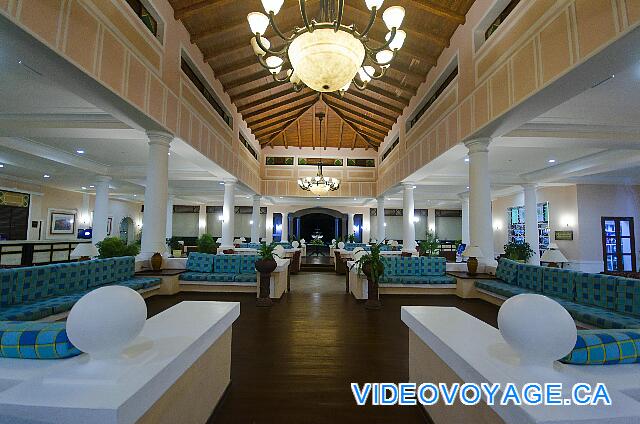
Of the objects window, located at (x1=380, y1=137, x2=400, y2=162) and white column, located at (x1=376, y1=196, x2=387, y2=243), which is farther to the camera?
white column, located at (x1=376, y1=196, x2=387, y2=243)

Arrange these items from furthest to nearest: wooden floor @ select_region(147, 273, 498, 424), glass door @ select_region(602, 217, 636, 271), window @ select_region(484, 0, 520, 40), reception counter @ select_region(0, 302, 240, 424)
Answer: glass door @ select_region(602, 217, 636, 271) < window @ select_region(484, 0, 520, 40) < wooden floor @ select_region(147, 273, 498, 424) < reception counter @ select_region(0, 302, 240, 424)

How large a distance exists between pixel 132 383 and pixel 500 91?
5423 mm

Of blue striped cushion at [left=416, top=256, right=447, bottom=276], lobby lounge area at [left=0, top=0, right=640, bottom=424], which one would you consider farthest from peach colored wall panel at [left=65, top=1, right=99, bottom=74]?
blue striped cushion at [left=416, top=256, right=447, bottom=276]

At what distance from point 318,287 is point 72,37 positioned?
5.93 metres

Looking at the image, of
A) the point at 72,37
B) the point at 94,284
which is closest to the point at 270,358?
the point at 94,284

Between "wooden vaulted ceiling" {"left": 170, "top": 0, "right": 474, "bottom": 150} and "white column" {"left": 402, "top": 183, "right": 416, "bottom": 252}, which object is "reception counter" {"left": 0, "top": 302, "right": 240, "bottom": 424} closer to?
"wooden vaulted ceiling" {"left": 170, "top": 0, "right": 474, "bottom": 150}

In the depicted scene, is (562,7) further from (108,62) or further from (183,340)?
(108,62)

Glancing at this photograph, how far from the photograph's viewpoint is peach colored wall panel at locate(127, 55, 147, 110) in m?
4.32

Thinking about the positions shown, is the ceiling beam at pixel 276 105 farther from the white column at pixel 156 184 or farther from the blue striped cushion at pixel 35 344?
the blue striped cushion at pixel 35 344

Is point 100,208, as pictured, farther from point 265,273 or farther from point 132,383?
point 132,383

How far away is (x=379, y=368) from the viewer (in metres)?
2.80

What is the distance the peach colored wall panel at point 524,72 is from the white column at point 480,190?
148 cm

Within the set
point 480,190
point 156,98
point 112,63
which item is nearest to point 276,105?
point 156,98

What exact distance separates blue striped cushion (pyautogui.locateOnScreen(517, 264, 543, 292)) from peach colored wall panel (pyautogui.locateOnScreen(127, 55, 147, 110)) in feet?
22.3
